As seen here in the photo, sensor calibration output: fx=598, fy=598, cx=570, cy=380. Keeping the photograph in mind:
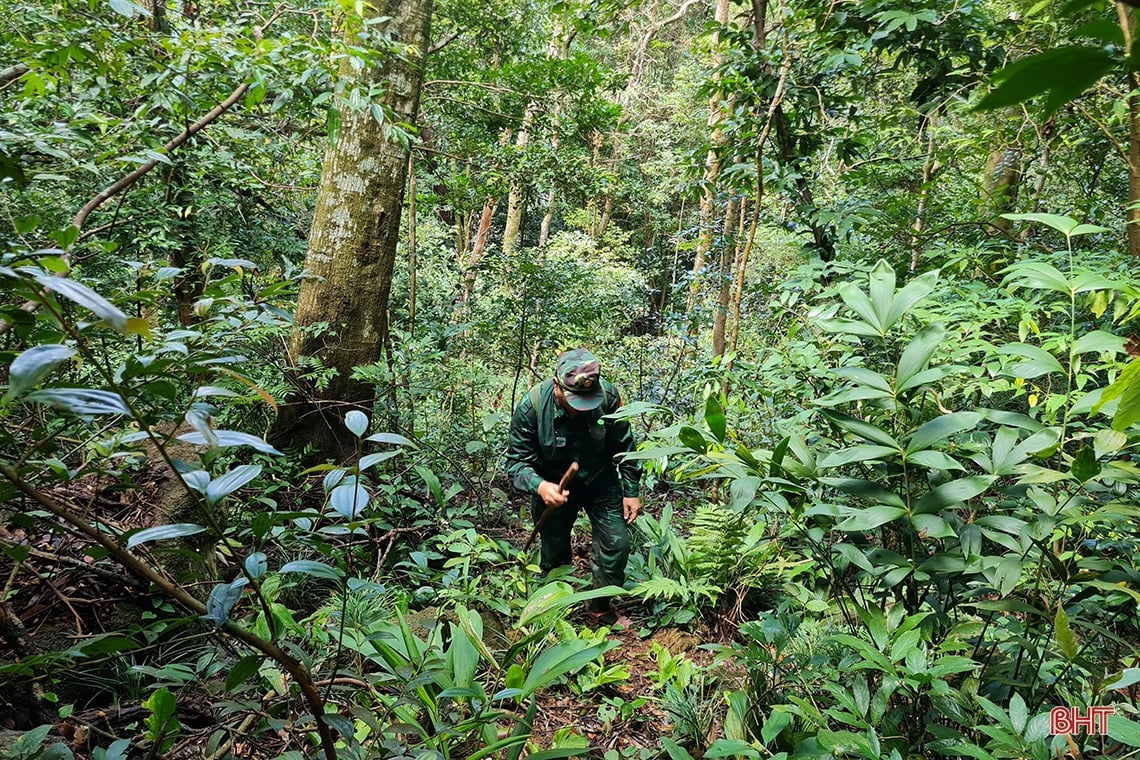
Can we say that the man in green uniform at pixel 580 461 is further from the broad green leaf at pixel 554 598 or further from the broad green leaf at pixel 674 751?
the broad green leaf at pixel 674 751

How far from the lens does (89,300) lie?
70 centimetres

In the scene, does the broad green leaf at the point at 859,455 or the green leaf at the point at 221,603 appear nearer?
the green leaf at the point at 221,603

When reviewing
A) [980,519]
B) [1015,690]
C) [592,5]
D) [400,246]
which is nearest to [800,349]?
[980,519]

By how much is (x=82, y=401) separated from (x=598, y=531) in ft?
11.3

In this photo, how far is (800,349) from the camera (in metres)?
2.71

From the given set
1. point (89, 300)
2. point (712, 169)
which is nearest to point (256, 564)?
point (89, 300)

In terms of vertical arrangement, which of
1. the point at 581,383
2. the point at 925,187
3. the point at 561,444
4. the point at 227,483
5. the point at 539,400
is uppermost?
the point at 925,187

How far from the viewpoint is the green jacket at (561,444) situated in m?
3.82

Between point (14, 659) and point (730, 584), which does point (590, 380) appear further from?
point (14, 659)

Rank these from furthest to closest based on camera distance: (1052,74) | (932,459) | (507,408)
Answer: (507,408)
(932,459)
(1052,74)

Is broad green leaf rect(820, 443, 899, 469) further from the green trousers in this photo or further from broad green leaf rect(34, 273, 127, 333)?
the green trousers

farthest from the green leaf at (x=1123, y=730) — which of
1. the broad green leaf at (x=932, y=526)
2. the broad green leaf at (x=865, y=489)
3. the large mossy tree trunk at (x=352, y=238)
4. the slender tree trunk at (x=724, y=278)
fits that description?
the slender tree trunk at (x=724, y=278)

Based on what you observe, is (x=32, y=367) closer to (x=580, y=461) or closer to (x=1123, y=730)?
(x=1123, y=730)

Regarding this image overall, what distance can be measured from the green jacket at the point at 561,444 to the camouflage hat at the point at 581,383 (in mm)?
129
